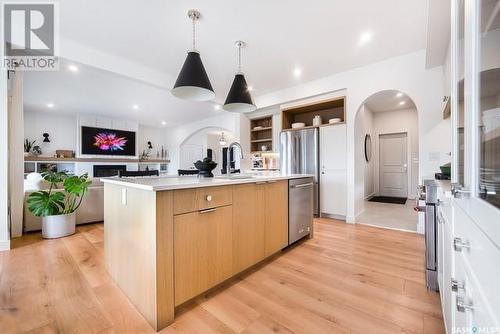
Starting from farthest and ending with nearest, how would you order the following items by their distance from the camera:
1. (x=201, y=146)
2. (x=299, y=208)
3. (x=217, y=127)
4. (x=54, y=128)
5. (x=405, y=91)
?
1. (x=201, y=146)
2. (x=217, y=127)
3. (x=54, y=128)
4. (x=405, y=91)
5. (x=299, y=208)

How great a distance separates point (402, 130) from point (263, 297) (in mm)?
6561

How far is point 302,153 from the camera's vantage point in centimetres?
443

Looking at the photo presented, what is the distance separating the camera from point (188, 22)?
2555mm

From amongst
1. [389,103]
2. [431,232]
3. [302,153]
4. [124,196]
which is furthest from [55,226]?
[389,103]

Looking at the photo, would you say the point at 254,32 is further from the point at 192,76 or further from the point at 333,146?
the point at 333,146

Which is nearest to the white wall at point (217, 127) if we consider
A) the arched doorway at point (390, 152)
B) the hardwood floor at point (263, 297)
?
the arched doorway at point (390, 152)

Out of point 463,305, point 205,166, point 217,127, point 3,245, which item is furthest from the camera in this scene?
point 217,127

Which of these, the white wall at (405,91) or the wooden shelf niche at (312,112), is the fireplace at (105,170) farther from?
the white wall at (405,91)

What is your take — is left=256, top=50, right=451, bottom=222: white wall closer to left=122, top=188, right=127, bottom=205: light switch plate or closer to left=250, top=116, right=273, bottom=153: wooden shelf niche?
left=250, top=116, right=273, bottom=153: wooden shelf niche

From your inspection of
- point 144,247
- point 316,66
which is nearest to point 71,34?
point 144,247

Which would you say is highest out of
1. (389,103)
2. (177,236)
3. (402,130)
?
(389,103)

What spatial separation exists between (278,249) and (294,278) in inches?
17.3

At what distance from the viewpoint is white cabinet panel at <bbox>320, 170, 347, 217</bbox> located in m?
3.92

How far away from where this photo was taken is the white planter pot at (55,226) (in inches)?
116
